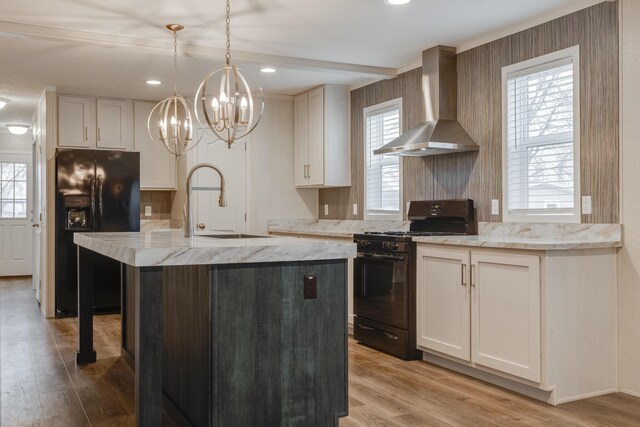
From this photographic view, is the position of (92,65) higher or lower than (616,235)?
higher

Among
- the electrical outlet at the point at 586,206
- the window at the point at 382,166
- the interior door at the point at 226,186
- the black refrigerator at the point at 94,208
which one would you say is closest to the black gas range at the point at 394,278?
the window at the point at 382,166

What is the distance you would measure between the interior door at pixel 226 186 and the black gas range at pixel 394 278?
6.92 feet

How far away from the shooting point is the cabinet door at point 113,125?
21.2ft

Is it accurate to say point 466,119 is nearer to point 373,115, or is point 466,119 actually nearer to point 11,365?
point 373,115

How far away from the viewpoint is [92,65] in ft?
16.7

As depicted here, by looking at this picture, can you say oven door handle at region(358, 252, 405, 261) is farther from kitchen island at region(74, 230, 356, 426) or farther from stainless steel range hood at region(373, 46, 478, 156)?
kitchen island at region(74, 230, 356, 426)

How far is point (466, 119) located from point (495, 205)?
74 centimetres

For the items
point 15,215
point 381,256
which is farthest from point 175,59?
point 15,215

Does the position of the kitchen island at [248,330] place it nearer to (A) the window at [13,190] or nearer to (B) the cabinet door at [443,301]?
(B) the cabinet door at [443,301]

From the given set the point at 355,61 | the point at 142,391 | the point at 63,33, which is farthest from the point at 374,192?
the point at 142,391

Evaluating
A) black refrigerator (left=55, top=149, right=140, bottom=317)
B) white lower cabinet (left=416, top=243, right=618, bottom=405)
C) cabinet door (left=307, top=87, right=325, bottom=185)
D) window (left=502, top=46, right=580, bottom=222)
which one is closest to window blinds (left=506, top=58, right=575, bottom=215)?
window (left=502, top=46, right=580, bottom=222)

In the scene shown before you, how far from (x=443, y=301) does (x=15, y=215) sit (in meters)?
7.93

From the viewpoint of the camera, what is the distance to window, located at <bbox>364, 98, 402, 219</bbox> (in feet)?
17.7

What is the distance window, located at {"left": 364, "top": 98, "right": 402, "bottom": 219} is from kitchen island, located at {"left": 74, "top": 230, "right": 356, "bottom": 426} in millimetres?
2807
